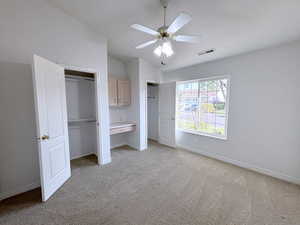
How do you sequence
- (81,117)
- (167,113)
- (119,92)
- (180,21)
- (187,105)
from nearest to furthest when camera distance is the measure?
(180,21) → (81,117) → (119,92) → (187,105) → (167,113)

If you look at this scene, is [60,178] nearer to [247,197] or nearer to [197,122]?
[247,197]

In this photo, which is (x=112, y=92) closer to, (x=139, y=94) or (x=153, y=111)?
(x=139, y=94)

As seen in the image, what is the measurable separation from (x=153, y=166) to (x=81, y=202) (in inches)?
60.6

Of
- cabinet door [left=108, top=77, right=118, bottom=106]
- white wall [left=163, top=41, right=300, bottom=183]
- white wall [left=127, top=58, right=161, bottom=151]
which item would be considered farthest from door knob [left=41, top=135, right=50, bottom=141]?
white wall [left=163, top=41, right=300, bottom=183]

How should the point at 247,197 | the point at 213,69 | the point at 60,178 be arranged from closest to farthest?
1. the point at 247,197
2. the point at 60,178
3. the point at 213,69

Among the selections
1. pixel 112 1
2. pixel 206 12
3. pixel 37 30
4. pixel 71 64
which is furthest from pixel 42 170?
pixel 206 12

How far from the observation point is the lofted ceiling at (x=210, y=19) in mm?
1676

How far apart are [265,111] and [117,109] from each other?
3715mm

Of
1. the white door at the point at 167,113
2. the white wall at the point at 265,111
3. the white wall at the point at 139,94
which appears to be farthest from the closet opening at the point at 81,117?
the white wall at the point at 265,111

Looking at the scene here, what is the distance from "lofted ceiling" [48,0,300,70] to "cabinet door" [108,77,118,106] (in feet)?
3.57

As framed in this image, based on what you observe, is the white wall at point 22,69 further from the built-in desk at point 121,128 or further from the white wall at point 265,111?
the white wall at point 265,111

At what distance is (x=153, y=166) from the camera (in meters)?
2.96

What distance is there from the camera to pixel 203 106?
3645mm

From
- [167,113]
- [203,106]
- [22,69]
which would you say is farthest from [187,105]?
[22,69]
